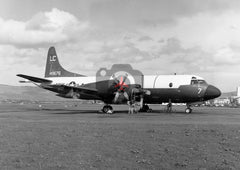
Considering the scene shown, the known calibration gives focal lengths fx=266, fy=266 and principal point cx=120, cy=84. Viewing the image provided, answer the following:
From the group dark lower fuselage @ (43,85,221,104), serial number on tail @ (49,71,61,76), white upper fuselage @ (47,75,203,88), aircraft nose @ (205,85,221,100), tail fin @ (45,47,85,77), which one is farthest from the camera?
serial number on tail @ (49,71,61,76)

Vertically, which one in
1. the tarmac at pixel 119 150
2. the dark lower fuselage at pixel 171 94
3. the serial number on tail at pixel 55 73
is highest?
the serial number on tail at pixel 55 73

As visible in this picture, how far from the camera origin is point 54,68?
38156mm

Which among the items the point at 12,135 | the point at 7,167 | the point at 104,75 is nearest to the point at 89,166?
the point at 7,167

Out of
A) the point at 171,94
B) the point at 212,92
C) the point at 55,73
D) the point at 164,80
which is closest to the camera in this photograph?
the point at 212,92

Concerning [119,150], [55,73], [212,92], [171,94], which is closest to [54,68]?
[55,73]

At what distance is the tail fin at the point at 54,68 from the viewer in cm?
3775

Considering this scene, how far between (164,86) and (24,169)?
23534mm

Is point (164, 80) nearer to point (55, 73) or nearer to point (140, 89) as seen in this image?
point (140, 89)

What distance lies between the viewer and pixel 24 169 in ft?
26.0

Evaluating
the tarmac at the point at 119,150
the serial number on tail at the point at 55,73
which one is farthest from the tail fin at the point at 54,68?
the tarmac at the point at 119,150

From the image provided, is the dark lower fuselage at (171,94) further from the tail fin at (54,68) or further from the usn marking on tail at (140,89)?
the tail fin at (54,68)

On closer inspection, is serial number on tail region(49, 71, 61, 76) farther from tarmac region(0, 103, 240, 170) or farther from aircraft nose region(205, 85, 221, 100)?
tarmac region(0, 103, 240, 170)

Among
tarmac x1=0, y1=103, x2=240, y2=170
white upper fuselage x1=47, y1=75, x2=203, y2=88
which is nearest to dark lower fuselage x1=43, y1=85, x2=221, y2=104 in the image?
white upper fuselage x1=47, y1=75, x2=203, y2=88

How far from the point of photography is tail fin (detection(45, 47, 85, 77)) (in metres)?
37.8
